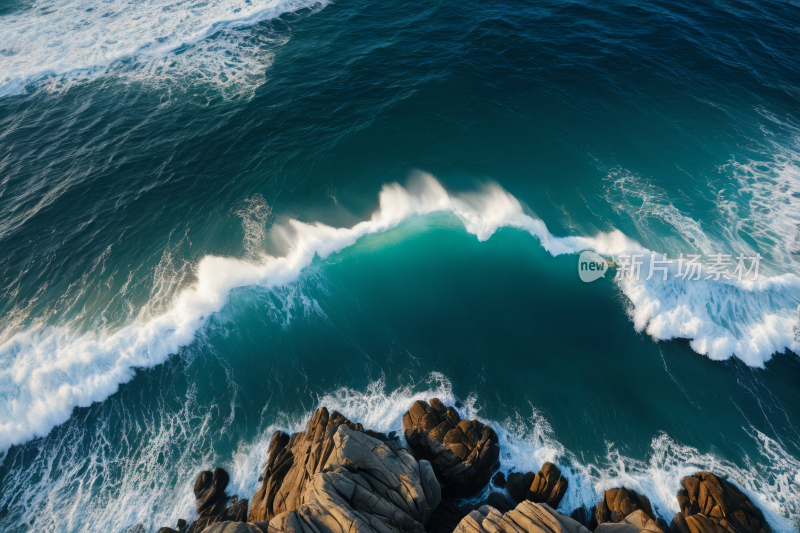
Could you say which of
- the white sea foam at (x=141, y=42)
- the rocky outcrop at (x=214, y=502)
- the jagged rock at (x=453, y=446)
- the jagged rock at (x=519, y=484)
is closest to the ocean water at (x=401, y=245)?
the white sea foam at (x=141, y=42)

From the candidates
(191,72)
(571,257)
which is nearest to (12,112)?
(191,72)

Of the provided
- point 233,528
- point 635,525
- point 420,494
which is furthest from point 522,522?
point 233,528

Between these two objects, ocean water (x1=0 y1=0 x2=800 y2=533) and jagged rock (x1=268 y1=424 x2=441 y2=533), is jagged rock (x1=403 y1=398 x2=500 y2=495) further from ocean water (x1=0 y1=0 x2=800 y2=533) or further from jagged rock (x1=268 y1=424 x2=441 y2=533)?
jagged rock (x1=268 y1=424 x2=441 y2=533)

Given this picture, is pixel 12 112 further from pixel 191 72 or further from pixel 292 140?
pixel 292 140

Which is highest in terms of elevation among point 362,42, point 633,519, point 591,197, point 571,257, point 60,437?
point 362,42

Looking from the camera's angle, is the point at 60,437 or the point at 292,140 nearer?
the point at 60,437

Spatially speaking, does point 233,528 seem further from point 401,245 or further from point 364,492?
point 401,245
